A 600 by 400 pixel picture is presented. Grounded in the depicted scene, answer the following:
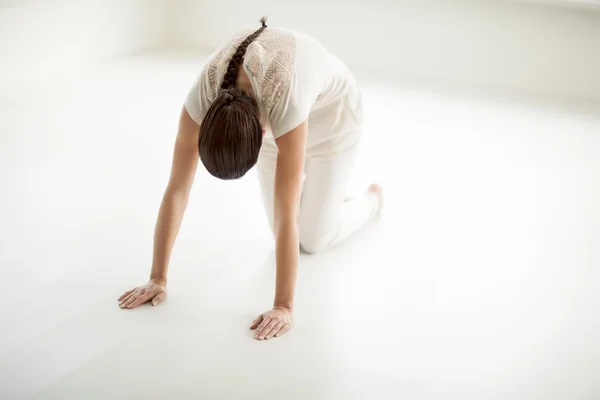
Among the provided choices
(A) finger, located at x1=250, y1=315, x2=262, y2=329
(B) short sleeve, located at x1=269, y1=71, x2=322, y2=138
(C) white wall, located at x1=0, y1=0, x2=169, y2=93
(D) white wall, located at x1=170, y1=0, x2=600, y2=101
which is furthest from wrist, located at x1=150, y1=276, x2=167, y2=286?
(D) white wall, located at x1=170, y1=0, x2=600, y2=101

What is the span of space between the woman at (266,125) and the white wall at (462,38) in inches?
94.2

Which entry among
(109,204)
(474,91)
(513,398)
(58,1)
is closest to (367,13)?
(474,91)

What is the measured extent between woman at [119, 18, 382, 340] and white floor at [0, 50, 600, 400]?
0.15 metres

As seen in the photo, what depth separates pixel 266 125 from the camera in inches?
69.1

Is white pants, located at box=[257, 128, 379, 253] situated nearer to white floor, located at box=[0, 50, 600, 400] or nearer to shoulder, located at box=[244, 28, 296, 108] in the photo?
white floor, located at box=[0, 50, 600, 400]

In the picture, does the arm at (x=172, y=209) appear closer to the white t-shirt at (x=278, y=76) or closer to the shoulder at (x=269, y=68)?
the white t-shirt at (x=278, y=76)

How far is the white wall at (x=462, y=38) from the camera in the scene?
4125 mm

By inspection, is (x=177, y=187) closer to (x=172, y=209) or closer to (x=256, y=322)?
(x=172, y=209)

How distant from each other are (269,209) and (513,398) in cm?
98

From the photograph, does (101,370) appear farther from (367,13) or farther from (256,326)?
(367,13)

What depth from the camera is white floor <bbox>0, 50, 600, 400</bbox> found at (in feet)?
5.74

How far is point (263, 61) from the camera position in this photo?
5.59 feet

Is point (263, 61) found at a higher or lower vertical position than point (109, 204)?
higher

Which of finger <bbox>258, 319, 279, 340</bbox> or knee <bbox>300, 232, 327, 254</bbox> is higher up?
knee <bbox>300, 232, 327, 254</bbox>
